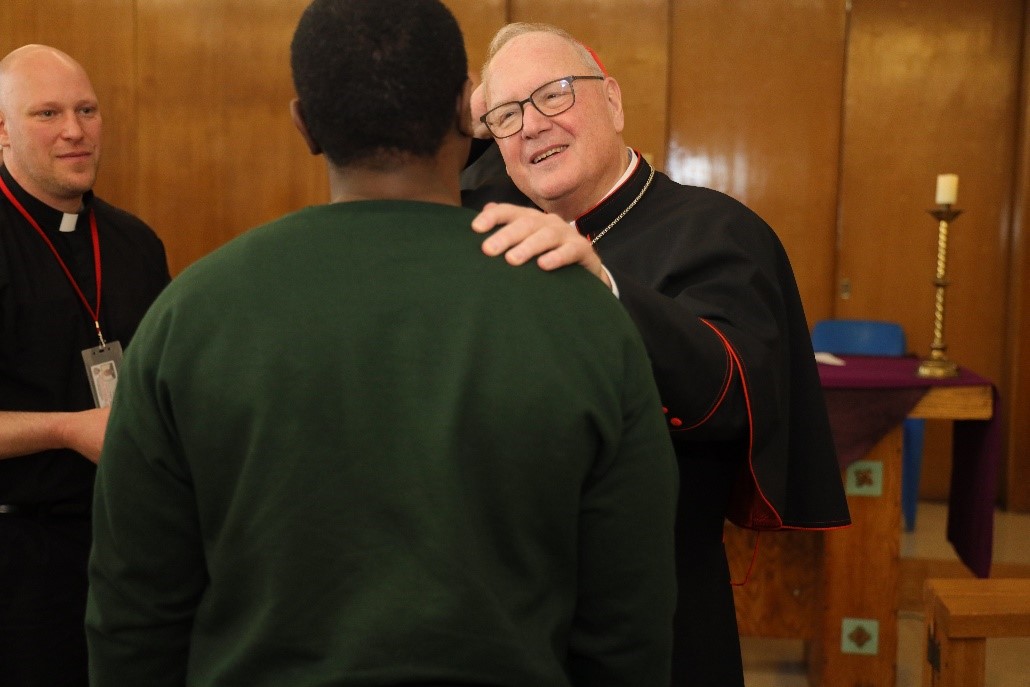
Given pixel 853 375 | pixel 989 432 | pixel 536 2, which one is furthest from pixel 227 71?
pixel 989 432

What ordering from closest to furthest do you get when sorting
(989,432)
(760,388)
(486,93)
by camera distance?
(760,388) → (486,93) → (989,432)

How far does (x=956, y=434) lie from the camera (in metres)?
3.80

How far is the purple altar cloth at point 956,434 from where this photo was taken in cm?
338

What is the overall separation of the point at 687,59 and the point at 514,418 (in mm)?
5547

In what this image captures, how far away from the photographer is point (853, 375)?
3.58 metres

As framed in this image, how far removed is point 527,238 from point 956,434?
10.4 feet

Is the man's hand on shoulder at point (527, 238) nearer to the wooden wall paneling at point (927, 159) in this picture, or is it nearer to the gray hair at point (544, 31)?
the gray hair at point (544, 31)

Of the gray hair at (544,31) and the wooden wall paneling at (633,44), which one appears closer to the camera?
the gray hair at (544,31)

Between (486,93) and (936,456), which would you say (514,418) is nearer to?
(486,93)

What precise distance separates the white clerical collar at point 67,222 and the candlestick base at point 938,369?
9.12ft

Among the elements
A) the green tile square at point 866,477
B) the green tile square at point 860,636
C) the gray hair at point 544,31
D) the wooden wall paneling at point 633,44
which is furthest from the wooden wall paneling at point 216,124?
the gray hair at point 544,31

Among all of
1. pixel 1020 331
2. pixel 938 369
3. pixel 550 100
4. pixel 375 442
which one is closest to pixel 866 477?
pixel 938 369

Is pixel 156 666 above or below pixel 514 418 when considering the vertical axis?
below

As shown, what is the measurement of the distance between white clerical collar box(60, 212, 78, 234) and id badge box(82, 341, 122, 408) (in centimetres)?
36
